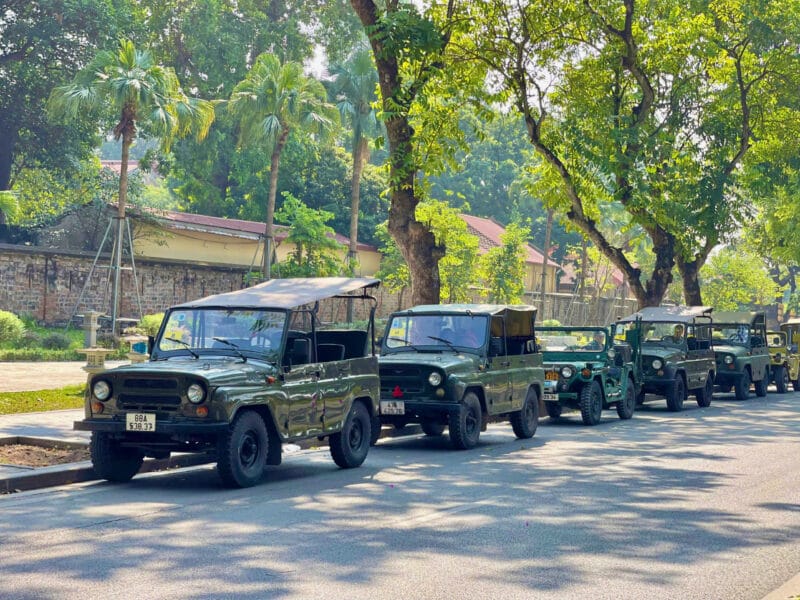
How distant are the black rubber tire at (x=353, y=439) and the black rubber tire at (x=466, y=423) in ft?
6.18

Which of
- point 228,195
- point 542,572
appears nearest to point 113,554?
point 542,572

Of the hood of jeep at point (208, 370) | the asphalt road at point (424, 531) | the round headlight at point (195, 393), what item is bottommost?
the asphalt road at point (424, 531)

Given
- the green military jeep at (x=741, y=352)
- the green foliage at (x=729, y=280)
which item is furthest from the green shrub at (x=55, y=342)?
the green foliage at (x=729, y=280)

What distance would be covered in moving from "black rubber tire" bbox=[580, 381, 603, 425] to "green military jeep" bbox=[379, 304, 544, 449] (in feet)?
7.78

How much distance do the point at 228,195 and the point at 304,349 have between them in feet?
162

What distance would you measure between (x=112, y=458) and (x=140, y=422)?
0.77 m

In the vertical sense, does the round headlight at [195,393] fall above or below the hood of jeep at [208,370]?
below

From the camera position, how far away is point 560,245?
84.6 metres

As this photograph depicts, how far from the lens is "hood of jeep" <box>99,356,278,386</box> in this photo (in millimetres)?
11047

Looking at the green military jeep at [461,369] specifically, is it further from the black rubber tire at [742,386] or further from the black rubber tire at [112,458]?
the black rubber tire at [742,386]

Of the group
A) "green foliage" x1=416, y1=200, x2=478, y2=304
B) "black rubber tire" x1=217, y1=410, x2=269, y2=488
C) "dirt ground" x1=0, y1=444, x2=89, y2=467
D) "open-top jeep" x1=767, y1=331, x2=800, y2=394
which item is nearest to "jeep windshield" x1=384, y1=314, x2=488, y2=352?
"black rubber tire" x1=217, y1=410, x2=269, y2=488

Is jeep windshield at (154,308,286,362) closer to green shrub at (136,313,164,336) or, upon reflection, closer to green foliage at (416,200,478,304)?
green shrub at (136,313,164,336)

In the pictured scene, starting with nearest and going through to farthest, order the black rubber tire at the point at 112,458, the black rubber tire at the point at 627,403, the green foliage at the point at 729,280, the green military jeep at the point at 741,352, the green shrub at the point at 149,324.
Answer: the black rubber tire at the point at 112,458 → the black rubber tire at the point at 627,403 → the green military jeep at the point at 741,352 → the green shrub at the point at 149,324 → the green foliage at the point at 729,280

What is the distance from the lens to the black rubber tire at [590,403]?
2023 centimetres
